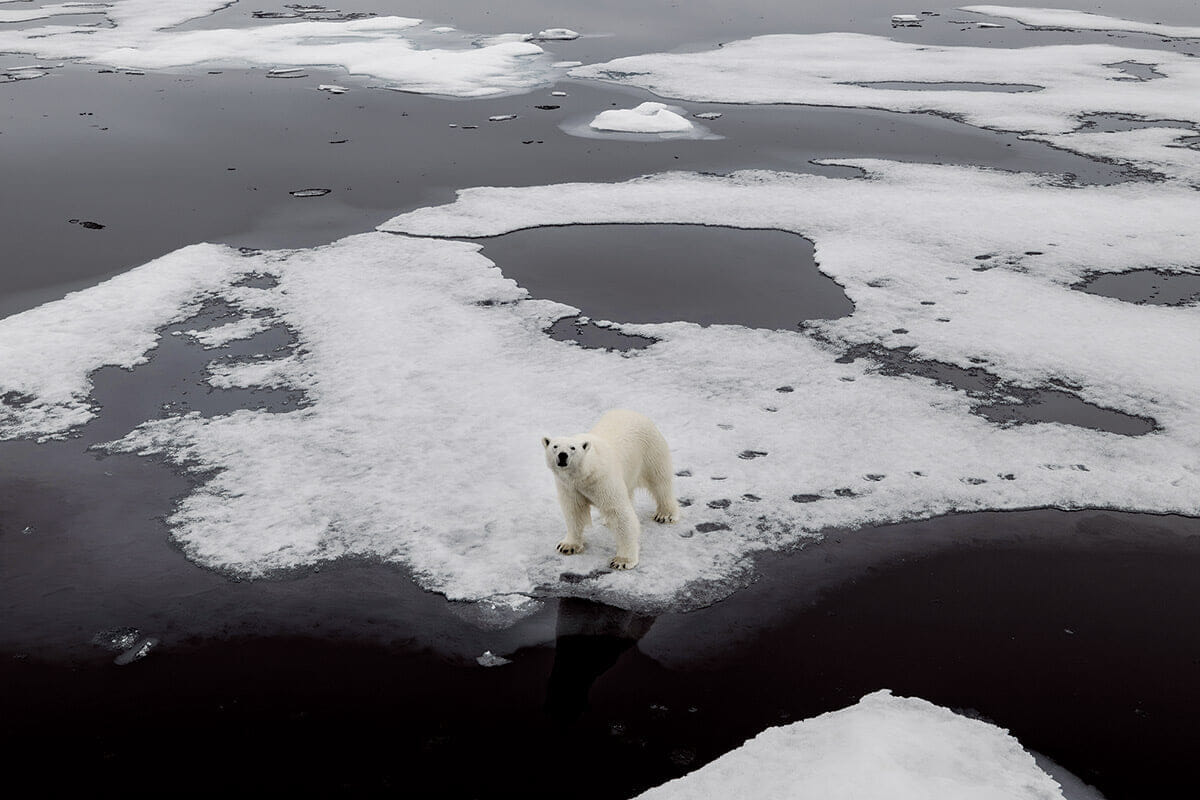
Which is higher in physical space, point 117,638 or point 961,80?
point 961,80

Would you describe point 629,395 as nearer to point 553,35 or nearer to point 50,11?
point 553,35

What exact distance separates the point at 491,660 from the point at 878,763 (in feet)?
6.88

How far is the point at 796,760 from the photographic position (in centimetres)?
454

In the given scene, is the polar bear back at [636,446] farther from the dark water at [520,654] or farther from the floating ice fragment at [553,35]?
the floating ice fragment at [553,35]

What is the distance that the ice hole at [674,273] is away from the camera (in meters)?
10.4

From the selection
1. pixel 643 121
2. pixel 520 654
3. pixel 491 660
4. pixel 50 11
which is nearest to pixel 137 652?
pixel 491 660

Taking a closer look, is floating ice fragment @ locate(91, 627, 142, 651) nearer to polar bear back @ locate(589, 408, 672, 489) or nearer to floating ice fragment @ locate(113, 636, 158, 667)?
floating ice fragment @ locate(113, 636, 158, 667)

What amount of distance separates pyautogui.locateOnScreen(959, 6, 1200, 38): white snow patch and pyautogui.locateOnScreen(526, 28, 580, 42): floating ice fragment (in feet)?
49.7

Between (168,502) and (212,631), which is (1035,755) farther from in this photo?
(168,502)

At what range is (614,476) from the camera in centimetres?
597

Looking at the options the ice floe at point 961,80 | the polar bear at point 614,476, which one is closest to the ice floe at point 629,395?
the polar bear at point 614,476

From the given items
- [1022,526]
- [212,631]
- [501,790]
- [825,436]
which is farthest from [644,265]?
[501,790]

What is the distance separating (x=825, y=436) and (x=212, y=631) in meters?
4.70

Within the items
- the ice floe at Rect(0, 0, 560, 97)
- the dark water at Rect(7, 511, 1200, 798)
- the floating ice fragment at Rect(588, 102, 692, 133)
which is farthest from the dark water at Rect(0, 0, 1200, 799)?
the ice floe at Rect(0, 0, 560, 97)
